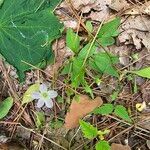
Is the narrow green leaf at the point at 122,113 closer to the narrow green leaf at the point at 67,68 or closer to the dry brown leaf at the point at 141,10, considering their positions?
the narrow green leaf at the point at 67,68

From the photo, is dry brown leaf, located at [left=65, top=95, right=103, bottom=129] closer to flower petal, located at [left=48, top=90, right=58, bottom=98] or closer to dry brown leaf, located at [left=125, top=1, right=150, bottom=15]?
flower petal, located at [left=48, top=90, right=58, bottom=98]

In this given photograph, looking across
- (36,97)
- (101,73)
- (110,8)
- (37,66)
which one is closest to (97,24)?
(110,8)

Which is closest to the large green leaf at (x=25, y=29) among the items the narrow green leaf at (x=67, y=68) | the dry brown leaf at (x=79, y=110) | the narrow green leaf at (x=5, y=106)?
the narrow green leaf at (x=67, y=68)

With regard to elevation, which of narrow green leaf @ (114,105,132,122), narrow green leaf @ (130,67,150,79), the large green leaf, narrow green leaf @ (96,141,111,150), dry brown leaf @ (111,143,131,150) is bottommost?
dry brown leaf @ (111,143,131,150)

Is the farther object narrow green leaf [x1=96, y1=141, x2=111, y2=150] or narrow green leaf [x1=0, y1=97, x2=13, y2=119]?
narrow green leaf [x1=0, y1=97, x2=13, y2=119]

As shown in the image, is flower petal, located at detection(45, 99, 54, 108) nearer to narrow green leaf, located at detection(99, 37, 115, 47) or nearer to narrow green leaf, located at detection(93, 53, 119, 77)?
narrow green leaf, located at detection(93, 53, 119, 77)

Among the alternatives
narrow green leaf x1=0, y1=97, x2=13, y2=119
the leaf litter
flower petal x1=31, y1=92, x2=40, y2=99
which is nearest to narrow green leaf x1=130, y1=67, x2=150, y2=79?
the leaf litter

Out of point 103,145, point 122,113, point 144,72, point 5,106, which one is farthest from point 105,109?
point 5,106

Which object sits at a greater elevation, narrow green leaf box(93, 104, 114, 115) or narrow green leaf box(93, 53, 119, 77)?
narrow green leaf box(93, 53, 119, 77)

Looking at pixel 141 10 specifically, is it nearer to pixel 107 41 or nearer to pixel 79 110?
pixel 107 41
